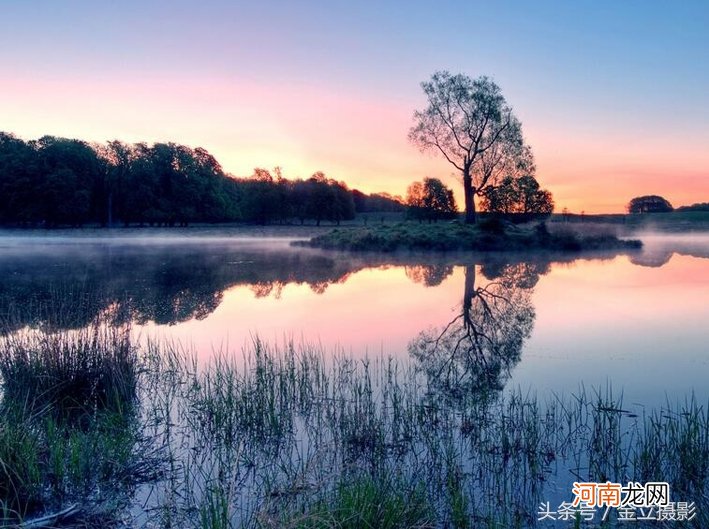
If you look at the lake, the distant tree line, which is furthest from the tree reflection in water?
the distant tree line

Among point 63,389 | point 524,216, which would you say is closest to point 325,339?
point 63,389

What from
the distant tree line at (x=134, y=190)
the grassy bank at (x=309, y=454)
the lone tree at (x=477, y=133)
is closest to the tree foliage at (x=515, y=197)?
the lone tree at (x=477, y=133)

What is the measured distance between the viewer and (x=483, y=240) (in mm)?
34562

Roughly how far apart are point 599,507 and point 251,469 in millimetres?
2896

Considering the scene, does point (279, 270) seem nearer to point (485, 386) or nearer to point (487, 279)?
point (487, 279)

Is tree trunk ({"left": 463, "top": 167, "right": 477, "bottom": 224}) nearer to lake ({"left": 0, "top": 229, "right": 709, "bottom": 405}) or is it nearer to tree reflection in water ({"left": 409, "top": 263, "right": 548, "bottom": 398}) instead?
lake ({"left": 0, "top": 229, "right": 709, "bottom": 405})

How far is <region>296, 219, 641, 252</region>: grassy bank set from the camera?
113ft

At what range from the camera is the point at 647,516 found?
3.80m

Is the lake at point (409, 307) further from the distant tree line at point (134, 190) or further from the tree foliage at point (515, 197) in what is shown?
the distant tree line at point (134, 190)

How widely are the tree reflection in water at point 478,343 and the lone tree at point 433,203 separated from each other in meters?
57.4

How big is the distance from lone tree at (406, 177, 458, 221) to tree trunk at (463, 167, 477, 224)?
3250 centimetres

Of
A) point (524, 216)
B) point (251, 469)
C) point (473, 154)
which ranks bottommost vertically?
point (251, 469)

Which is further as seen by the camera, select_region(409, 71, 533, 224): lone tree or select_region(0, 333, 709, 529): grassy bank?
select_region(409, 71, 533, 224): lone tree

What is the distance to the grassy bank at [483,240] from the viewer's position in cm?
3444
